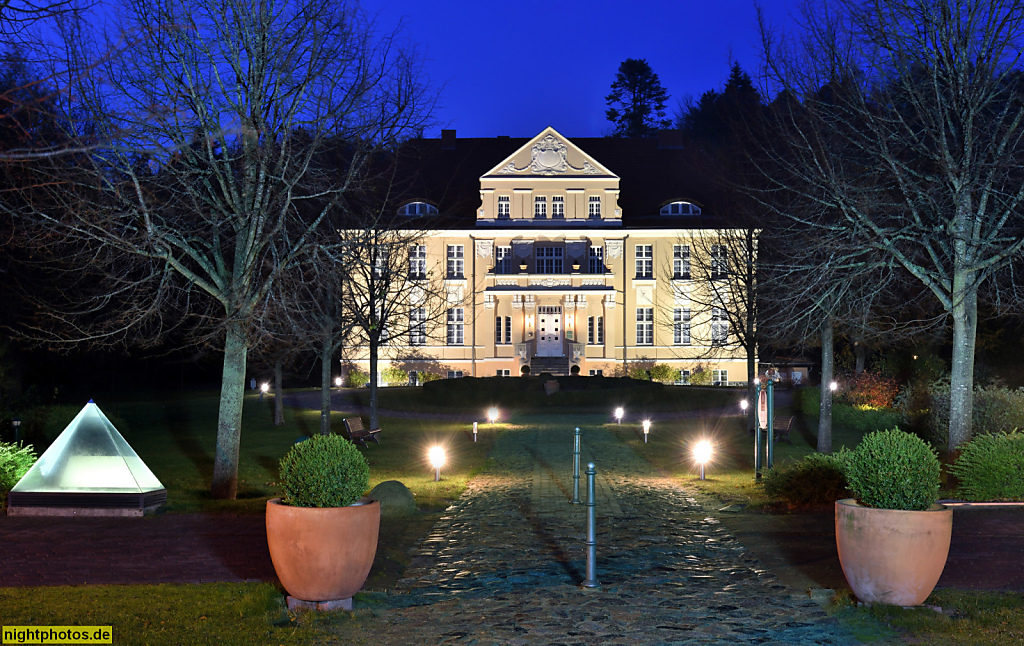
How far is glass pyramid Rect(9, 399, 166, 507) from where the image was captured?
11891 mm

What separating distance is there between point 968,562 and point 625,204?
47.7 meters

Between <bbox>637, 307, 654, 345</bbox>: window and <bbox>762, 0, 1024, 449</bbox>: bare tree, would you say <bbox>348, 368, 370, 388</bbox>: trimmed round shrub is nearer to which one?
<bbox>637, 307, 654, 345</bbox>: window

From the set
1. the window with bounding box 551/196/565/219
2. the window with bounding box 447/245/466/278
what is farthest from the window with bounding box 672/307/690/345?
the window with bounding box 447/245/466/278

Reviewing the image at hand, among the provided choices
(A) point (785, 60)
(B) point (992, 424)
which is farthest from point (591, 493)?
(B) point (992, 424)

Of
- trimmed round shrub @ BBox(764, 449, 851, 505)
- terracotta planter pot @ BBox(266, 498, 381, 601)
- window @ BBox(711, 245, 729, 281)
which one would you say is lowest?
trimmed round shrub @ BBox(764, 449, 851, 505)

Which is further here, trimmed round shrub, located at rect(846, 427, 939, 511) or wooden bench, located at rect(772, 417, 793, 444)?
wooden bench, located at rect(772, 417, 793, 444)

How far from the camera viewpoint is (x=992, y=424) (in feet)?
55.7

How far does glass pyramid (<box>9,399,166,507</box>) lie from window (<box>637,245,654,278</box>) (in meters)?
44.1

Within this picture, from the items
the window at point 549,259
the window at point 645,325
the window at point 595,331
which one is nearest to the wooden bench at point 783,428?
the window at point 595,331

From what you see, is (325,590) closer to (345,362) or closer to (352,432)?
(352,432)

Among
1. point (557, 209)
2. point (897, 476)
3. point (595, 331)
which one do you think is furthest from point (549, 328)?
point (897, 476)

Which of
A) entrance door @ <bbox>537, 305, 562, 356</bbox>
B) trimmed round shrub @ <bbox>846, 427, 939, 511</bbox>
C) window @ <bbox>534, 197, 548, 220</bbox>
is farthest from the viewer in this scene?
entrance door @ <bbox>537, 305, 562, 356</bbox>

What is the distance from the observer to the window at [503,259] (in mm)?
53469

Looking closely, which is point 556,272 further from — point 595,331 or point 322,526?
point 322,526
